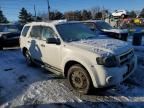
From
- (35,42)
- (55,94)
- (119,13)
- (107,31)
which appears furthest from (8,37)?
(119,13)

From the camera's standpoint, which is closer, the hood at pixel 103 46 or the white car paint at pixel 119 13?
the hood at pixel 103 46

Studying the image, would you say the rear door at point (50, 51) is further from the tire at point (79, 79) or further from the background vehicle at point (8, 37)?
the background vehicle at point (8, 37)

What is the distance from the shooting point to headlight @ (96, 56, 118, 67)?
545 centimetres

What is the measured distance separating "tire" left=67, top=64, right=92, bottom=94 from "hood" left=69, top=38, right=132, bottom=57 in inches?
21.4

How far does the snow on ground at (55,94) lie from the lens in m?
5.56

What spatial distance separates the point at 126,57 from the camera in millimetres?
5988

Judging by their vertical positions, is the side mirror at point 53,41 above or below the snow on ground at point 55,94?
above

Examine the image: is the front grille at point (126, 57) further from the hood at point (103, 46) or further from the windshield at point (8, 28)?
the windshield at point (8, 28)

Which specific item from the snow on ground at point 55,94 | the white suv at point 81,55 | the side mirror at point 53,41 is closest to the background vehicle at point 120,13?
the snow on ground at point 55,94

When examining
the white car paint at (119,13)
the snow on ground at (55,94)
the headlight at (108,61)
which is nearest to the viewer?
the headlight at (108,61)

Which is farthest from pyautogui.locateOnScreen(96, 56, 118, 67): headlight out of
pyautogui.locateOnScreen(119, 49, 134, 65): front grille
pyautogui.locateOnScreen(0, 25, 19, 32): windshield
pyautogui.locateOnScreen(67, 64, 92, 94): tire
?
pyautogui.locateOnScreen(0, 25, 19, 32): windshield

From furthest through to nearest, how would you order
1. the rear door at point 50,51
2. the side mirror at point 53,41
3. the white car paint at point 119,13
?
the white car paint at point 119,13
the rear door at point 50,51
the side mirror at point 53,41

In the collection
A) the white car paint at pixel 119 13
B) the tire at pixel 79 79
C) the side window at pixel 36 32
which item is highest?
the white car paint at pixel 119 13

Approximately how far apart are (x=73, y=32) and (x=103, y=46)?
148 centimetres
